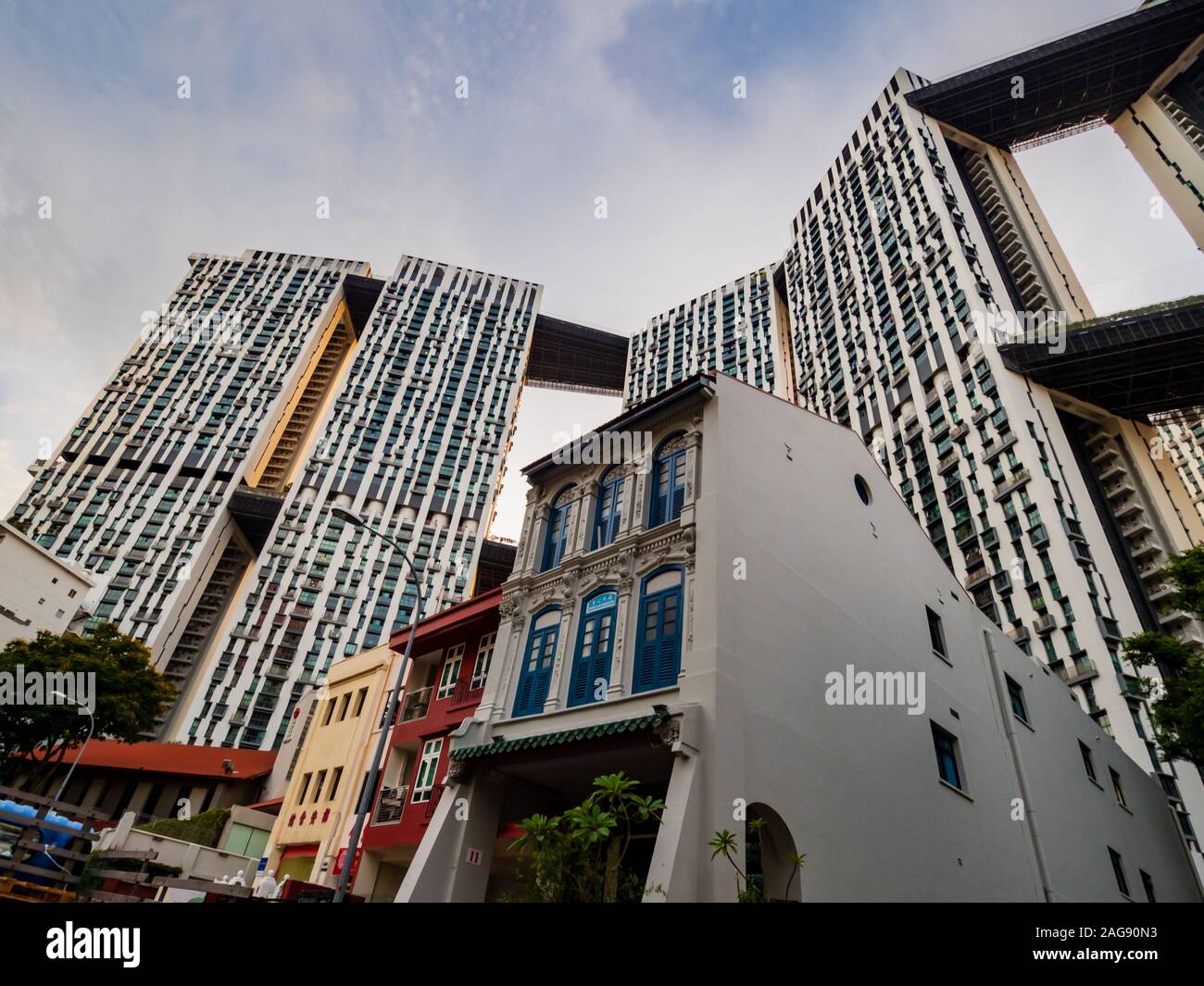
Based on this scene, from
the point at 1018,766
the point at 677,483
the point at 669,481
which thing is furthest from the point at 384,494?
the point at 1018,766

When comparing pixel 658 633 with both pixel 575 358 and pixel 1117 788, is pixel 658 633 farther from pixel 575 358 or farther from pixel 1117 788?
pixel 575 358

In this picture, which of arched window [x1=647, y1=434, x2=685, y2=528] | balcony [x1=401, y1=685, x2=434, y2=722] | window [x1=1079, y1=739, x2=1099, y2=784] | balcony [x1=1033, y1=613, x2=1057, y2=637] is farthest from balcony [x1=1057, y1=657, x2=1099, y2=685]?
A: balcony [x1=401, y1=685, x2=434, y2=722]

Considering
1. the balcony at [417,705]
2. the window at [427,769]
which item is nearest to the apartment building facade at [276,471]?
the balcony at [417,705]

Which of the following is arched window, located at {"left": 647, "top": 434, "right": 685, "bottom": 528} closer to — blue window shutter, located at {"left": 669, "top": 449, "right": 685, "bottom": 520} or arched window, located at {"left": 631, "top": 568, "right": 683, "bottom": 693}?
blue window shutter, located at {"left": 669, "top": 449, "right": 685, "bottom": 520}

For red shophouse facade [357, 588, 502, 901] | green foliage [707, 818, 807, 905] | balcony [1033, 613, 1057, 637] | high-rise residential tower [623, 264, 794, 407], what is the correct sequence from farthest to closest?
high-rise residential tower [623, 264, 794, 407] → balcony [1033, 613, 1057, 637] → red shophouse facade [357, 588, 502, 901] → green foliage [707, 818, 807, 905]

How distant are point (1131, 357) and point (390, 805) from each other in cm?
6470

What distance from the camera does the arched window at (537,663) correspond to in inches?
729

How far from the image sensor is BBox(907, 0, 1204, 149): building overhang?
7538cm

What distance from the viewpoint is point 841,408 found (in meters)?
75.5

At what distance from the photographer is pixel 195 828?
99.9ft

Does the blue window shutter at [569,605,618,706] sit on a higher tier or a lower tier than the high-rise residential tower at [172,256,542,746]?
lower

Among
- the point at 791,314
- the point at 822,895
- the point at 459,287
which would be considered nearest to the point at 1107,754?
the point at 822,895

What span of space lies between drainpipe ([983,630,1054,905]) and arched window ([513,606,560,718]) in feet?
54.1

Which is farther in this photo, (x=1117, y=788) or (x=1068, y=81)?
(x=1068, y=81)
